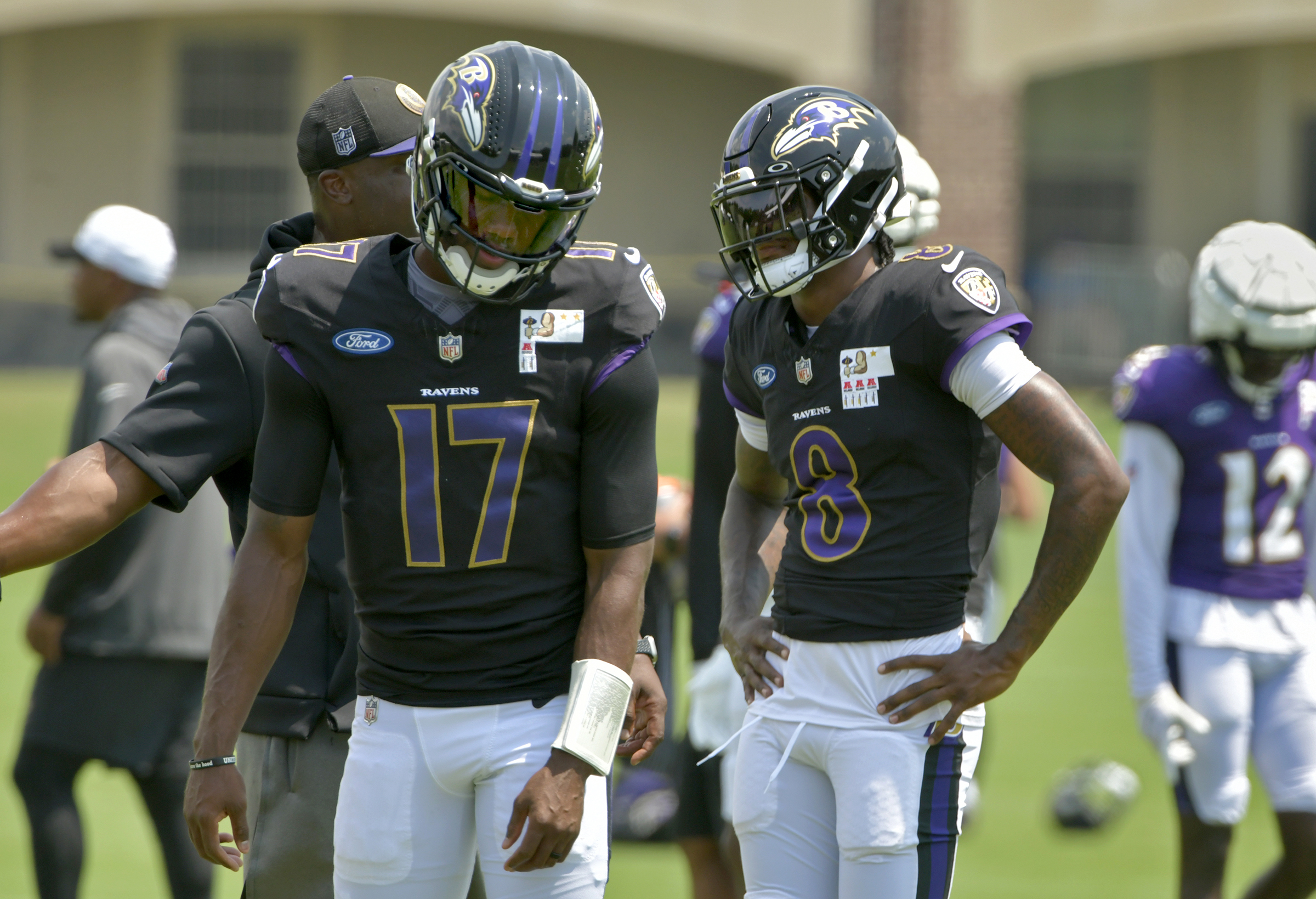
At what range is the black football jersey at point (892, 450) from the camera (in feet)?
10.3

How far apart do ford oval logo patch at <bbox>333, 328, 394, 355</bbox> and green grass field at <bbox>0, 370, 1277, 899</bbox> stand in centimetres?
353

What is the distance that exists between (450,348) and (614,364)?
292mm

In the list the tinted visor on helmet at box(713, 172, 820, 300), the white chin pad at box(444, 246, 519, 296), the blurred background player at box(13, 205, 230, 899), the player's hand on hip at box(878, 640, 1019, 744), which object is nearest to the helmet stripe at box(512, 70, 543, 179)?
the white chin pad at box(444, 246, 519, 296)

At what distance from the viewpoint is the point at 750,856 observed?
3.31 metres

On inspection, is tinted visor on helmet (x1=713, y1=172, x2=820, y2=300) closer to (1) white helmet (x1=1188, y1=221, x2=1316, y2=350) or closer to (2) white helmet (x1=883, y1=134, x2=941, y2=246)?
(2) white helmet (x1=883, y1=134, x2=941, y2=246)

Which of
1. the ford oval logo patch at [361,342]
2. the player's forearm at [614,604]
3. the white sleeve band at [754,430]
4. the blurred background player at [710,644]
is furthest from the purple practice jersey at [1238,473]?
the ford oval logo patch at [361,342]

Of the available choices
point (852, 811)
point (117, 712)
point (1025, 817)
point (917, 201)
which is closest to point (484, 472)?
point (852, 811)

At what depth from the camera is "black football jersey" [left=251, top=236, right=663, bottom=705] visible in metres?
2.79

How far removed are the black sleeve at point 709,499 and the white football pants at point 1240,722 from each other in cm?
157

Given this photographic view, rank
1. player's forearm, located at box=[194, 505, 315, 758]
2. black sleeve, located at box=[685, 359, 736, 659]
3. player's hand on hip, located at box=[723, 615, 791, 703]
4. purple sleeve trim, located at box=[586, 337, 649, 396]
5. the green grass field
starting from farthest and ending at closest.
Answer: the green grass field
black sleeve, located at box=[685, 359, 736, 659]
player's hand on hip, located at box=[723, 615, 791, 703]
player's forearm, located at box=[194, 505, 315, 758]
purple sleeve trim, located at box=[586, 337, 649, 396]

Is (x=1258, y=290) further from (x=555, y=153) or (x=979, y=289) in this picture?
(x=555, y=153)

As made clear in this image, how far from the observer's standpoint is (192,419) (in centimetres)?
326

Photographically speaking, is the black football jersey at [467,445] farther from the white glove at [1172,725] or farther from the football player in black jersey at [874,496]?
the white glove at [1172,725]

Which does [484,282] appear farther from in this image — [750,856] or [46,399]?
[46,399]
